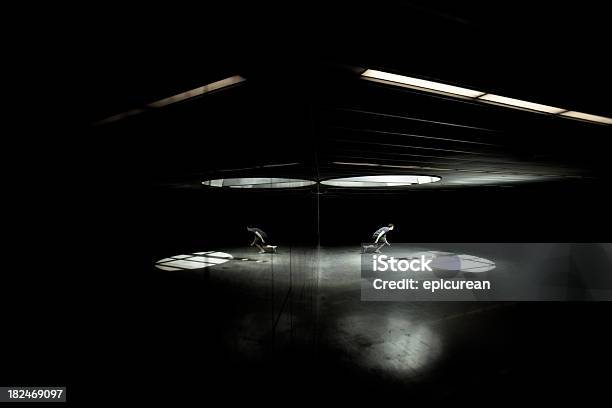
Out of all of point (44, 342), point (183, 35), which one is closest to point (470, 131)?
point (183, 35)

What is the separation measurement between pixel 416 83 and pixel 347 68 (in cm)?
66

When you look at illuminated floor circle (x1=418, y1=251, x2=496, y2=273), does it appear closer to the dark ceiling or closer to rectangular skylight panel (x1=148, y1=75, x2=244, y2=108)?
the dark ceiling

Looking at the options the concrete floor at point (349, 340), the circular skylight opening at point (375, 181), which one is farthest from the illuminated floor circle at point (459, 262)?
the circular skylight opening at point (375, 181)

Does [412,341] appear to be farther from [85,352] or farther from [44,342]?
[44,342]

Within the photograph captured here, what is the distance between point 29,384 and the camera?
3.20 m

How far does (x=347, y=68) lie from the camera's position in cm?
160

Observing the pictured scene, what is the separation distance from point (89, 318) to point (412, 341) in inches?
258

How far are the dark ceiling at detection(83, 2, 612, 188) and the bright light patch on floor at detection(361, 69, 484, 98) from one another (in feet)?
0.22

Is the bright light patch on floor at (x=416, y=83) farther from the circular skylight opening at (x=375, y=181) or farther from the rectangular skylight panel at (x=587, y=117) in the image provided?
the circular skylight opening at (x=375, y=181)

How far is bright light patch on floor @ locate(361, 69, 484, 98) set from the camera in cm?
175

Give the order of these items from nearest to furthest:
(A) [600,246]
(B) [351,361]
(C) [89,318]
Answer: (B) [351,361] → (C) [89,318] → (A) [600,246]

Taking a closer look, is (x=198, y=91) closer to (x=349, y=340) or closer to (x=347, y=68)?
(x=347, y=68)

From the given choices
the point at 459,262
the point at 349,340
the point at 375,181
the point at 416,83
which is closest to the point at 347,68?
the point at 416,83

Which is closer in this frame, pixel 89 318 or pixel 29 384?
pixel 29 384
